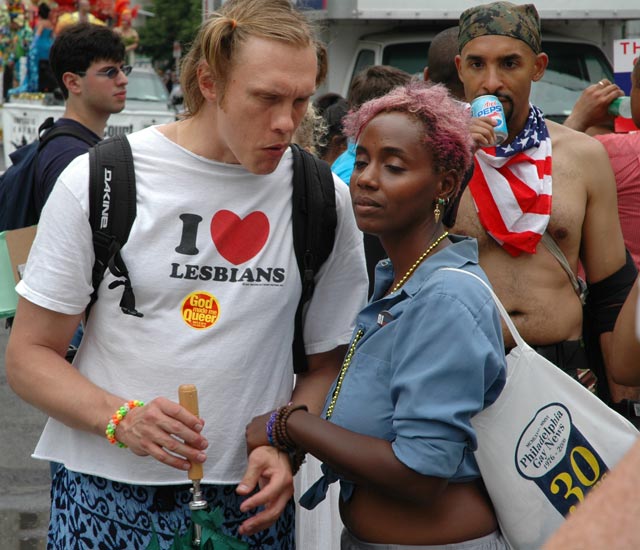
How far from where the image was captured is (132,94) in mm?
22438

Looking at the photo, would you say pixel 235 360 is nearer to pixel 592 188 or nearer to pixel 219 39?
pixel 219 39

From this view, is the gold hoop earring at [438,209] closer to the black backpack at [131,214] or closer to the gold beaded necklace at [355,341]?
the gold beaded necklace at [355,341]

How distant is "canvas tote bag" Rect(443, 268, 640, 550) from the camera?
7.89ft

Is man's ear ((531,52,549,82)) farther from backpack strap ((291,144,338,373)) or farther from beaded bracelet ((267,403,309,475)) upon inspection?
beaded bracelet ((267,403,309,475))

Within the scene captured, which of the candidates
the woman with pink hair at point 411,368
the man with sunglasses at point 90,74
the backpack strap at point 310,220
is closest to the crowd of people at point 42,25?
the man with sunglasses at point 90,74

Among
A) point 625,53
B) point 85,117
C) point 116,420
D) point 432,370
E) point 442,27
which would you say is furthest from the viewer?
point 442,27

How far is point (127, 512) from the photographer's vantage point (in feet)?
8.34

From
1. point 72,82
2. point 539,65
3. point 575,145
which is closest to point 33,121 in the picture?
point 72,82

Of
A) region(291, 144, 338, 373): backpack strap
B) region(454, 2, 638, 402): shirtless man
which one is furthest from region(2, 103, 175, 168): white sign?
region(291, 144, 338, 373): backpack strap

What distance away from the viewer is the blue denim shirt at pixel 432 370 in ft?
7.20

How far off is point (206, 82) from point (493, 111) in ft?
4.13

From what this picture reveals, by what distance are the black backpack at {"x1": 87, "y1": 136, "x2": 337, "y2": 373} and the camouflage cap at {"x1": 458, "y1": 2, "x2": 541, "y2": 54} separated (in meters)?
1.32

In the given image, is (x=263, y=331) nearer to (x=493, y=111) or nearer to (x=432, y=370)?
(x=432, y=370)

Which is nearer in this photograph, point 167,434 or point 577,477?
point 167,434
